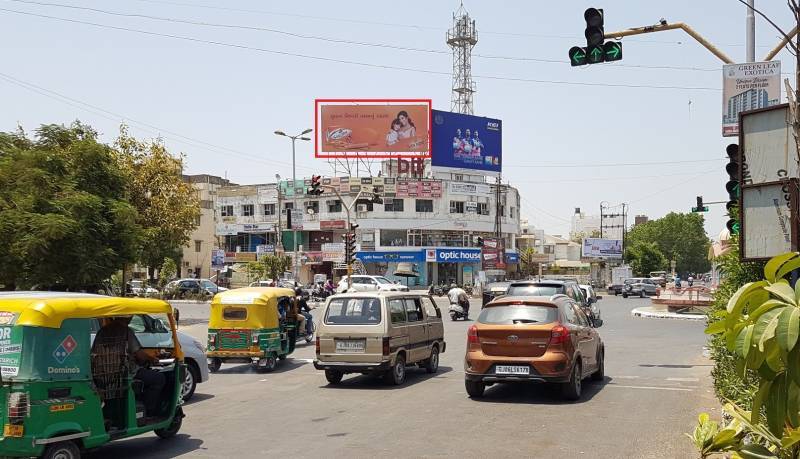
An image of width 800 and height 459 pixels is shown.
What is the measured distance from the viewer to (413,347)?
51.2 feet

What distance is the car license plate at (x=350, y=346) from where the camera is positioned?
14492 millimetres

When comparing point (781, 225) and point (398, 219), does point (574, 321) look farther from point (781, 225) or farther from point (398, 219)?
point (398, 219)

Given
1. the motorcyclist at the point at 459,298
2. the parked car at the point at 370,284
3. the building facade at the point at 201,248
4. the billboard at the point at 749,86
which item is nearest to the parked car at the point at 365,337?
the billboard at the point at 749,86

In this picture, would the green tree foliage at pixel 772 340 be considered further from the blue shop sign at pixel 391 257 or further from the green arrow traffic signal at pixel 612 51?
the blue shop sign at pixel 391 257

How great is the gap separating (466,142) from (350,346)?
204ft

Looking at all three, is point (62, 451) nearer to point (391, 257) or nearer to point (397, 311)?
point (397, 311)

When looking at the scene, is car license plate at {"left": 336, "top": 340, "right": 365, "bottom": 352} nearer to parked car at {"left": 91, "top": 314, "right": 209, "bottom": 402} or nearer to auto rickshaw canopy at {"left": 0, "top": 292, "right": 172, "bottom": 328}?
parked car at {"left": 91, "top": 314, "right": 209, "bottom": 402}

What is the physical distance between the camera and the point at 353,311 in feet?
48.6

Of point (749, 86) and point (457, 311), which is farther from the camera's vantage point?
point (457, 311)

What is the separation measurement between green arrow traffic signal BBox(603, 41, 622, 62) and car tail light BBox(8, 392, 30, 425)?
987 centimetres

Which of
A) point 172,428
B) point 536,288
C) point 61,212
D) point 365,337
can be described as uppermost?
point 61,212

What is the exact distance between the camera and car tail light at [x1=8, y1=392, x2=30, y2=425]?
24.2 ft

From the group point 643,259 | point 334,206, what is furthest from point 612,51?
point 643,259

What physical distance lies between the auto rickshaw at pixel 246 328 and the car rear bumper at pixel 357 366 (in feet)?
9.48
